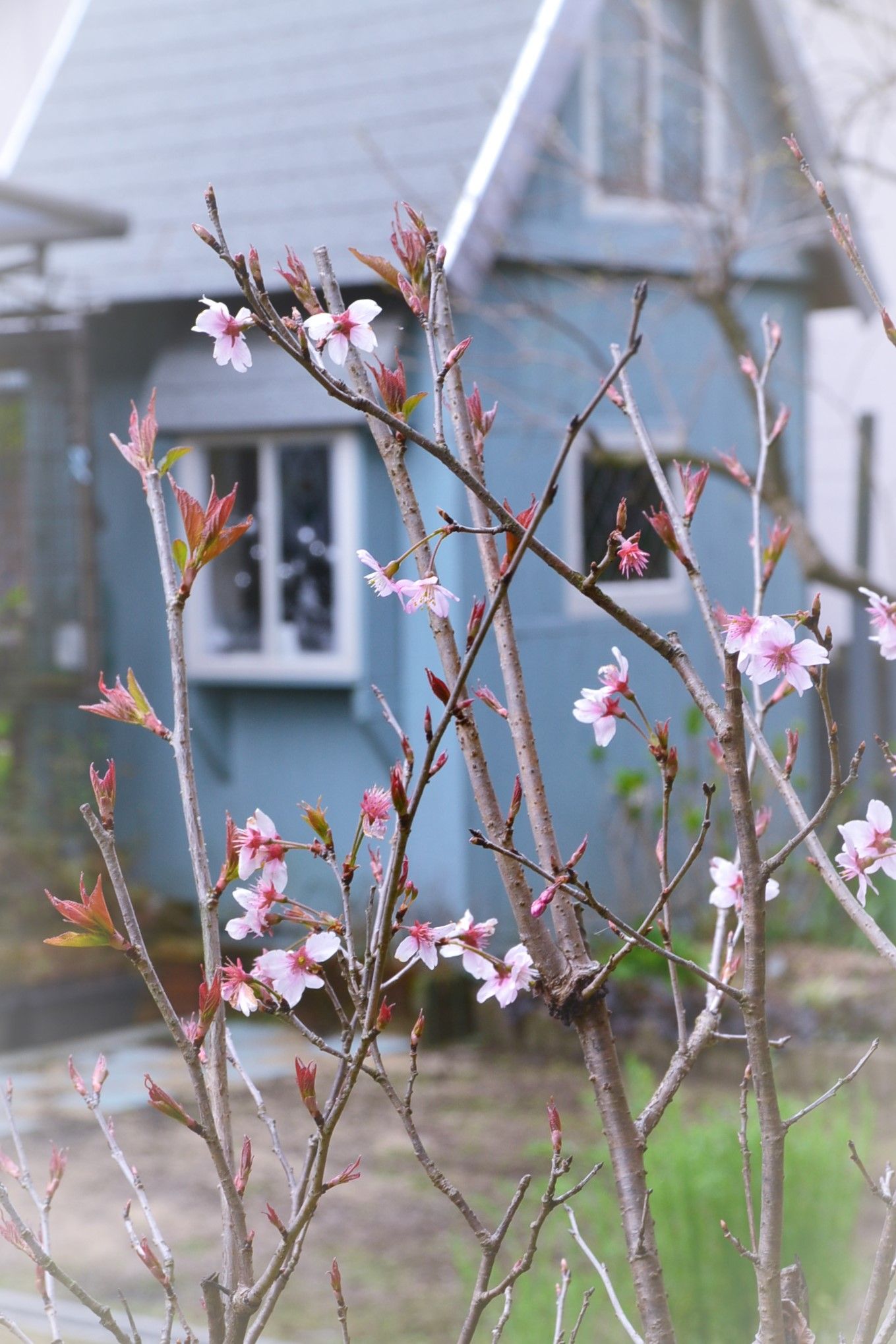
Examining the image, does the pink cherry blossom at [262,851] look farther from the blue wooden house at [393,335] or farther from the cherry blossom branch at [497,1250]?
the blue wooden house at [393,335]

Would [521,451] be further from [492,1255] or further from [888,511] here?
[492,1255]

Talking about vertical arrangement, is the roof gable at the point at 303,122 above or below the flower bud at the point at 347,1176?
above

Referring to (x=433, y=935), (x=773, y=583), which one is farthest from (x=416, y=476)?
(x=433, y=935)

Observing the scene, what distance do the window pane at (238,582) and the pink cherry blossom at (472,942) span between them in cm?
589

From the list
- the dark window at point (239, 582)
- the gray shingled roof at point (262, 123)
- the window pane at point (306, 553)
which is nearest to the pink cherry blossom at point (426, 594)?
the gray shingled roof at point (262, 123)

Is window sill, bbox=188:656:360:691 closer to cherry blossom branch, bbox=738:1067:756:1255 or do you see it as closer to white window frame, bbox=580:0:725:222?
white window frame, bbox=580:0:725:222

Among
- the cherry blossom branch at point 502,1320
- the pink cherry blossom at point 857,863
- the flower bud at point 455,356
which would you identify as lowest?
the cherry blossom branch at point 502,1320

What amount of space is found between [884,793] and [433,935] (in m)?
6.04

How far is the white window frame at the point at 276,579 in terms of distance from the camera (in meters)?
6.27

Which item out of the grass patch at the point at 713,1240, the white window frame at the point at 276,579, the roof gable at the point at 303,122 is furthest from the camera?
the white window frame at the point at 276,579

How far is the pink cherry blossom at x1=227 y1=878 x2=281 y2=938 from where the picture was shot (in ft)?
2.74

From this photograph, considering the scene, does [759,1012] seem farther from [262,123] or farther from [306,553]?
[262,123]

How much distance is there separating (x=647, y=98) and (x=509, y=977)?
20.6 ft

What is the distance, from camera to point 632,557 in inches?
31.5
